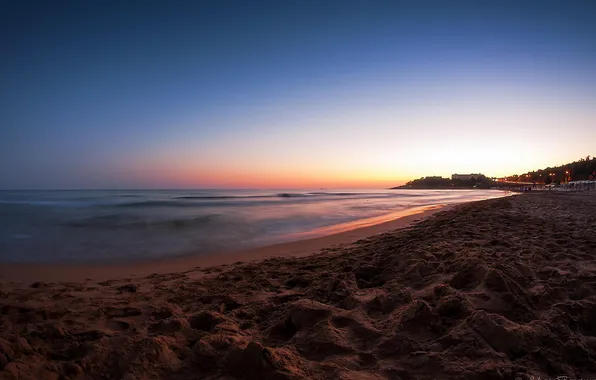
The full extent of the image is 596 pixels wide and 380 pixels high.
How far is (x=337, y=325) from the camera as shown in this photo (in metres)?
2.46

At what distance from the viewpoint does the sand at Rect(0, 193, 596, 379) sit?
1.87 meters

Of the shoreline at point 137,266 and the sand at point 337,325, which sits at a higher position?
the sand at point 337,325

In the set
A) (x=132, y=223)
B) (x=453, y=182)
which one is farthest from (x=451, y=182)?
(x=132, y=223)

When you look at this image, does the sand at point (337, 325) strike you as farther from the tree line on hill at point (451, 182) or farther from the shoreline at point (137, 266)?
the tree line on hill at point (451, 182)

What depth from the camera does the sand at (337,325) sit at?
1.87 metres

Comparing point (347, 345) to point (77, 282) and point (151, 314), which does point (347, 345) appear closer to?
point (151, 314)

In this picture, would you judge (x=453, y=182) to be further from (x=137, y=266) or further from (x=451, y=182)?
(x=137, y=266)

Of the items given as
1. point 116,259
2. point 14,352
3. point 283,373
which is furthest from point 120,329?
point 116,259

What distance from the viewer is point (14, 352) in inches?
79.7

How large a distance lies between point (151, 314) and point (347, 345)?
2.08m

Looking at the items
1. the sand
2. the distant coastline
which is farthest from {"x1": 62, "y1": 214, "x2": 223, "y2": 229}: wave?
the distant coastline

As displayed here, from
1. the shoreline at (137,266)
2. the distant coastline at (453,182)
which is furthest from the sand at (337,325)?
the distant coastline at (453,182)

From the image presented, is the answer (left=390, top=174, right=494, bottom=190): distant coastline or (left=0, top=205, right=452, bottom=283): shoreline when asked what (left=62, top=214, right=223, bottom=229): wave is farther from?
(left=390, top=174, right=494, bottom=190): distant coastline

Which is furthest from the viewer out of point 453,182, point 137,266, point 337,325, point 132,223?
point 453,182
